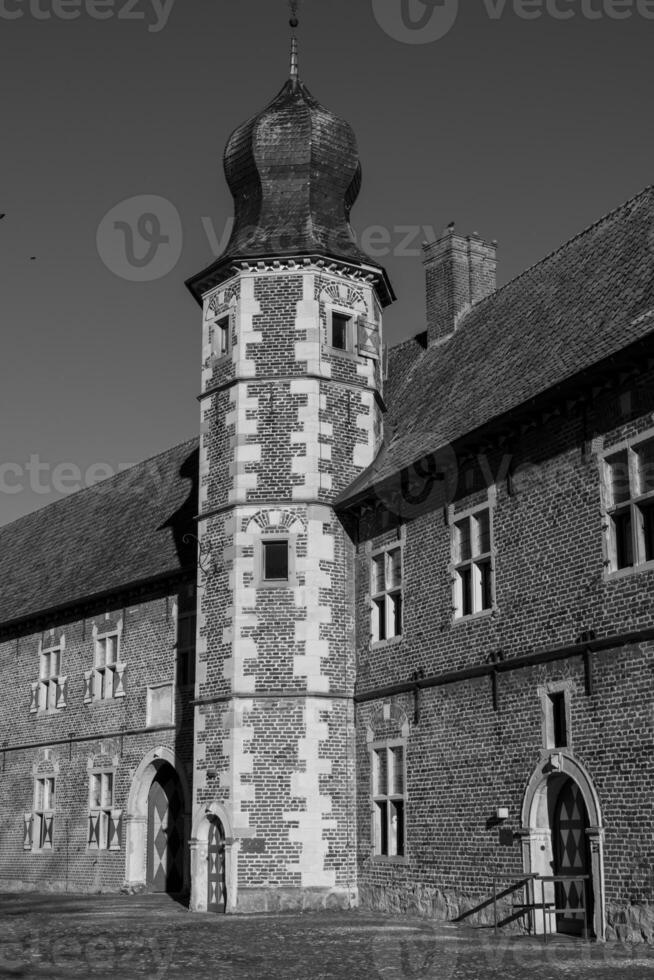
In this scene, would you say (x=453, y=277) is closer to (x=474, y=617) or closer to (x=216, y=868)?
(x=474, y=617)

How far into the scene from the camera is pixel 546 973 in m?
11.8

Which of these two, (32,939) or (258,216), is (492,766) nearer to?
(32,939)

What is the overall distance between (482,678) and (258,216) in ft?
34.2

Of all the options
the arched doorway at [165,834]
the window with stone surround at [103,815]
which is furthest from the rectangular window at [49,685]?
the arched doorway at [165,834]

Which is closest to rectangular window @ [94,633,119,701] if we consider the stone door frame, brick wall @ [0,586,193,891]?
brick wall @ [0,586,193,891]

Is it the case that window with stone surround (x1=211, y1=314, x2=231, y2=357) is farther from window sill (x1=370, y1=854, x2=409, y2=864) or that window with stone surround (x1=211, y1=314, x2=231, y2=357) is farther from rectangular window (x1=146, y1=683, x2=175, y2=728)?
window sill (x1=370, y1=854, x2=409, y2=864)

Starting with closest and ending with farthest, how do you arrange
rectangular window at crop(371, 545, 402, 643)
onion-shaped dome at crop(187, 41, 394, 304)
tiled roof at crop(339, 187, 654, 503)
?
tiled roof at crop(339, 187, 654, 503) → rectangular window at crop(371, 545, 402, 643) → onion-shaped dome at crop(187, 41, 394, 304)


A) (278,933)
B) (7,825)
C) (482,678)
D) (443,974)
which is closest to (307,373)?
(482,678)

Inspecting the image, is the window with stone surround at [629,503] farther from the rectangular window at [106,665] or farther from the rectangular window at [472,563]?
the rectangular window at [106,665]

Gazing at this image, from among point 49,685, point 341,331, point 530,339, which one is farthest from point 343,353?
point 49,685

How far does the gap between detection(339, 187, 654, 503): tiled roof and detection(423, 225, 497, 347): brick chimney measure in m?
0.42

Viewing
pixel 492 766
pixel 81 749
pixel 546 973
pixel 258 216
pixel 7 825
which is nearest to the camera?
pixel 546 973

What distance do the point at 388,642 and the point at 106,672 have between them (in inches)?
361

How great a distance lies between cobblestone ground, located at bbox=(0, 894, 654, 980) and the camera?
11906 mm
